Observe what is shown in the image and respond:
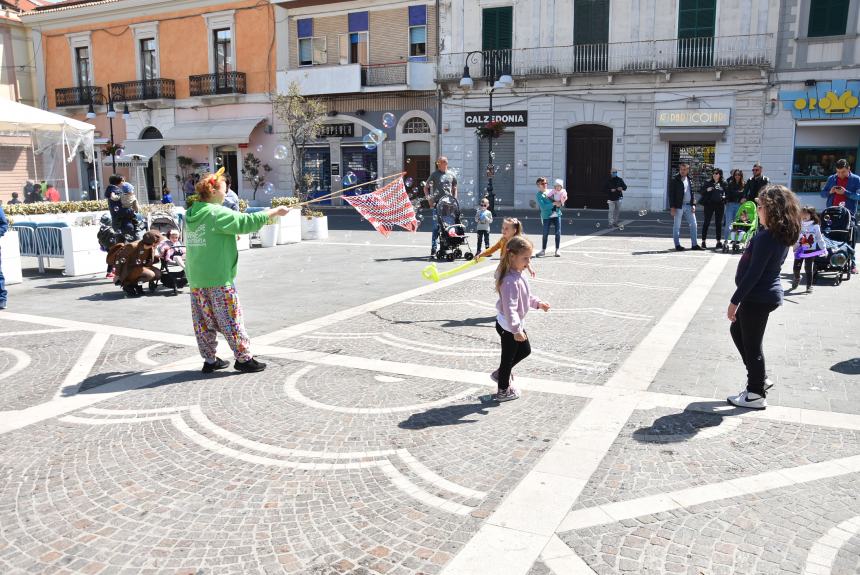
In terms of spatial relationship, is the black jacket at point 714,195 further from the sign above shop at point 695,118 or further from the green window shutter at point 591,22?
the green window shutter at point 591,22

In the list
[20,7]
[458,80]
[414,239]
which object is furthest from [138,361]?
[20,7]

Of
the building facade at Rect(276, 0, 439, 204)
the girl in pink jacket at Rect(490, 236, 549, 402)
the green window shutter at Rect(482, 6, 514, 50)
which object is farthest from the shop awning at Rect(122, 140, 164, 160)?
the girl in pink jacket at Rect(490, 236, 549, 402)

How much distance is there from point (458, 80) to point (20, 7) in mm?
26418

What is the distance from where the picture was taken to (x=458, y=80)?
92.7 feet

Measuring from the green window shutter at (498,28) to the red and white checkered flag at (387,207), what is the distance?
1746 centimetres

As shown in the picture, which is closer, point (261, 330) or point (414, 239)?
point (261, 330)

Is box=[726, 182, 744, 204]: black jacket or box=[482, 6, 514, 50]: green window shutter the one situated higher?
box=[482, 6, 514, 50]: green window shutter

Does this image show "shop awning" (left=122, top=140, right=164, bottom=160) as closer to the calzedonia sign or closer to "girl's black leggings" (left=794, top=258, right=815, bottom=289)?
the calzedonia sign

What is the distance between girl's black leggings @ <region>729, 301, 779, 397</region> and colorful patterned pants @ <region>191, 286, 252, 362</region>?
13.4 feet

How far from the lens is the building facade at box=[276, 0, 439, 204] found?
29375mm

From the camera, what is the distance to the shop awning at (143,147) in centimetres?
3412

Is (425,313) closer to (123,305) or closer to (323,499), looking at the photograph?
(123,305)

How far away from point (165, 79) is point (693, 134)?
23996mm

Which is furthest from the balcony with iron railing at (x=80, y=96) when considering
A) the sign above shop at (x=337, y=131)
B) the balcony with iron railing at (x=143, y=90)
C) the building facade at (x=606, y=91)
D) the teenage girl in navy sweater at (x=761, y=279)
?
the teenage girl in navy sweater at (x=761, y=279)
